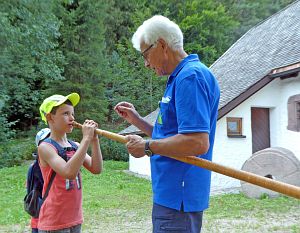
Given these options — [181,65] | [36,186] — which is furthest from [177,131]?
[36,186]

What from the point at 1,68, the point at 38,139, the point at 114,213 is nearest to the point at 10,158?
the point at 1,68

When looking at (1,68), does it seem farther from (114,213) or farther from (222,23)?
(222,23)

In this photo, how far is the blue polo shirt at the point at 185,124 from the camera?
189cm

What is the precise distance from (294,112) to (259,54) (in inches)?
120

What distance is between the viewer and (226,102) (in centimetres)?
1025

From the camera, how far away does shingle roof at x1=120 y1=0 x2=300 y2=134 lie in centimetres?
1051

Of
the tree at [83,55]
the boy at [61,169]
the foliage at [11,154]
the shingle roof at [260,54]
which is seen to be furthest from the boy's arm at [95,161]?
the tree at [83,55]

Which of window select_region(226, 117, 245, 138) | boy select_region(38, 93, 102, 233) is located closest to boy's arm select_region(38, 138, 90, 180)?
boy select_region(38, 93, 102, 233)

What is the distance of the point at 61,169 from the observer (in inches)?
97.7

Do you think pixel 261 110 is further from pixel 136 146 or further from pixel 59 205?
pixel 136 146

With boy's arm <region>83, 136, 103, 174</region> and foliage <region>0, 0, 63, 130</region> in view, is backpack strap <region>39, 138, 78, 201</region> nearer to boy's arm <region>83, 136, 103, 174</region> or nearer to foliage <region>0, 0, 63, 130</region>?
boy's arm <region>83, 136, 103, 174</region>

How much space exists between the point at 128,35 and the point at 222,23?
6236 millimetres

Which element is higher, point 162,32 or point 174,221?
point 162,32

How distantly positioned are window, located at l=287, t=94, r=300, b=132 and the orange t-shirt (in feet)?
26.5
